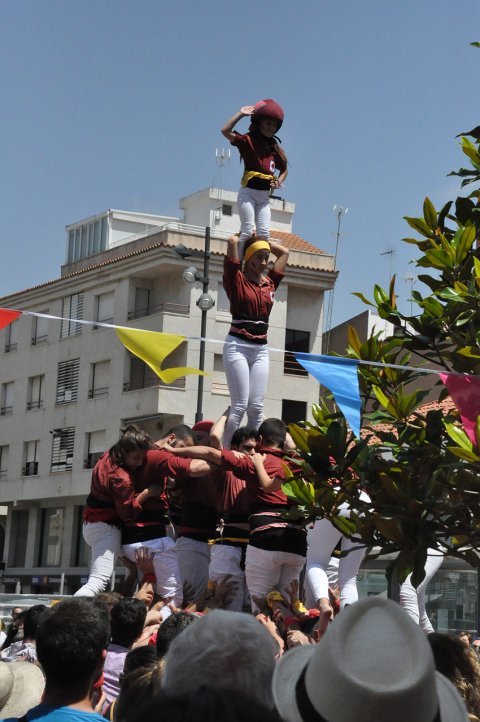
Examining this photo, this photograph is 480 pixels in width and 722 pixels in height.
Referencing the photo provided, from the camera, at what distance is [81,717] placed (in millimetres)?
3791

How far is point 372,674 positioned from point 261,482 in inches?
244

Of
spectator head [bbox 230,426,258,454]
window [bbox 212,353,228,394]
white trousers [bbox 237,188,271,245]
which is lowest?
spectator head [bbox 230,426,258,454]

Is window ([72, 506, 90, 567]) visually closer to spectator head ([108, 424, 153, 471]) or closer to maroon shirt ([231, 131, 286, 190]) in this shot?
maroon shirt ([231, 131, 286, 190])

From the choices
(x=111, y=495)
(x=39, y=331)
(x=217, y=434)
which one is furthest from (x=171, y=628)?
(x=39, y=331)

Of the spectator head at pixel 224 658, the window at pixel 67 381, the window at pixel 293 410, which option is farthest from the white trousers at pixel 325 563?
the window at pixel 67 381

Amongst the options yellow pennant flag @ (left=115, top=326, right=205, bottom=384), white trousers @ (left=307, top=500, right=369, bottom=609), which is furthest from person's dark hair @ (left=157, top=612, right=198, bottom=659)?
white trousers @ (left=307, top=500, right=369, bottom=609)

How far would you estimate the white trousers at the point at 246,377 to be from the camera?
34.6ft

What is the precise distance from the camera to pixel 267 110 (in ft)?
35.5

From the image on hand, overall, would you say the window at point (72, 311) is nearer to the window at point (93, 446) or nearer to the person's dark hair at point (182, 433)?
the window at point (93, 446)

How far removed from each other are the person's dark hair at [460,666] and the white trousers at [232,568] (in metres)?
4.87

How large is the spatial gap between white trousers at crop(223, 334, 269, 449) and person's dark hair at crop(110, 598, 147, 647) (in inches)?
Result: 165

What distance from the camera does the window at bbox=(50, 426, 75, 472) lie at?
52.3 m

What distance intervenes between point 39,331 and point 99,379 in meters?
5.50

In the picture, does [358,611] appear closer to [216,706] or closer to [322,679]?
[322,679]
